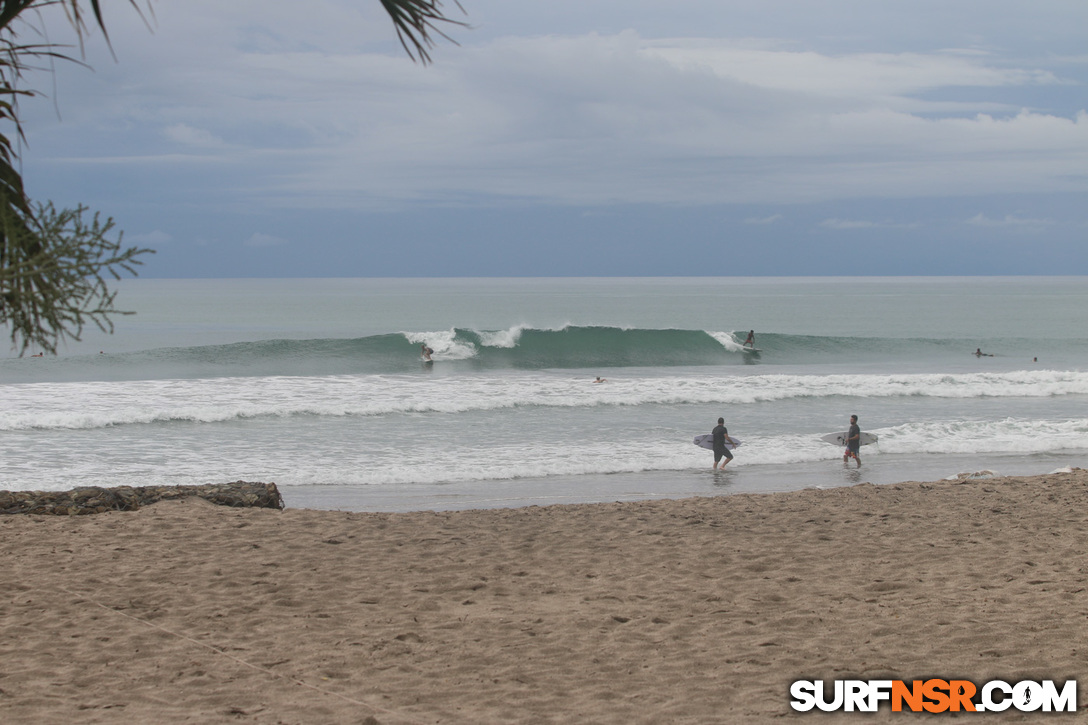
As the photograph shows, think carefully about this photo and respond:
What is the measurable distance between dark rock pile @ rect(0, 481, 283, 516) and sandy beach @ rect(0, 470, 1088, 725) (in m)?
0.40

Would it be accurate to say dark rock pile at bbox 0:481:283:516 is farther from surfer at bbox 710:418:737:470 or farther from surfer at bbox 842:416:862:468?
surfer at bbox 842:416:862:468

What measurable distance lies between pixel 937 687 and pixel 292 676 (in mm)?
3496

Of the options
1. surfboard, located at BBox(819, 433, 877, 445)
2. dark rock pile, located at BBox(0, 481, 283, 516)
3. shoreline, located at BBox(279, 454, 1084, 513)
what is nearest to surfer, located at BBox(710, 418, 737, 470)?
shoreline, located at BBox(279, 454, 1084, 513)

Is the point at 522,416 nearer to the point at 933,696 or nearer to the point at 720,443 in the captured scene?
the point at 720,443

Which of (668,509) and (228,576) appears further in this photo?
(668,509)

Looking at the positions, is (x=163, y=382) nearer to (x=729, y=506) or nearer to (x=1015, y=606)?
(x=729, y=506)

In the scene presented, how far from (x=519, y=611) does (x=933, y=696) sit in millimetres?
2762


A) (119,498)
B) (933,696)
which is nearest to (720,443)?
(119,498)

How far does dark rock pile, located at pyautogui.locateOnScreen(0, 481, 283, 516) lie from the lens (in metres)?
9.32

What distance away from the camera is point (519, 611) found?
598 centimetres

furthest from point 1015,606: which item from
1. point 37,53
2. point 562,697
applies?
point 37,53

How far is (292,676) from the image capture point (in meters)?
4.78

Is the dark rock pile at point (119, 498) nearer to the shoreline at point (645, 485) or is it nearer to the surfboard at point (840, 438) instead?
the shoreline at point (645, 485)

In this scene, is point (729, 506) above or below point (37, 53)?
below
